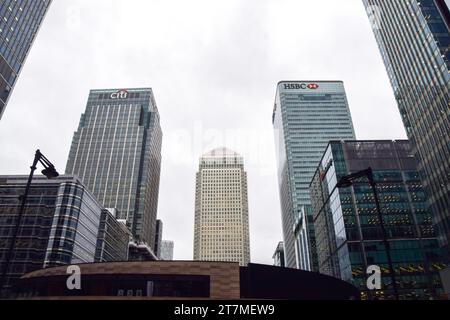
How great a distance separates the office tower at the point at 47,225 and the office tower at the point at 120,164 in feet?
225

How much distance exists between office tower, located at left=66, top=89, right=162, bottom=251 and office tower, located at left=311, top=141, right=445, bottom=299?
10768 cm

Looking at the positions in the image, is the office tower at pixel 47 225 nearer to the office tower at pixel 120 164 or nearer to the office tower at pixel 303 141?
the office tower at pixel 120 164

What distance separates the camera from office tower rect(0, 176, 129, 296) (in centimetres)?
8731

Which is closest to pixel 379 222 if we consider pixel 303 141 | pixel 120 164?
pixel 303 141

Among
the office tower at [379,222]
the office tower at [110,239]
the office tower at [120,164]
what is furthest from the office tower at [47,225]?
the office tower at [379,222]

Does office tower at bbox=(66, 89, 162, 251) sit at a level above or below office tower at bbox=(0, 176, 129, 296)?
above

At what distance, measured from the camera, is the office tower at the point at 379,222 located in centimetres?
7744

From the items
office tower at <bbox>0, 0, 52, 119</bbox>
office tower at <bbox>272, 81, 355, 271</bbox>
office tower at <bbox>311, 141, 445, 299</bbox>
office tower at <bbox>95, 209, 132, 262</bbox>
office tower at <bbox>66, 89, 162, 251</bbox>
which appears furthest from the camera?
office tower at <bbox>272, 81, 355, 271</bbox>

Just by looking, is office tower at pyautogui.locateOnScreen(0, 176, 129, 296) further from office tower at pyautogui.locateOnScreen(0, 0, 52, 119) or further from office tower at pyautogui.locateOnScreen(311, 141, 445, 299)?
office tower at pyautogui.locateOnScreen(311, 141, 445, 299)

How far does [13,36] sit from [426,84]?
378 ft

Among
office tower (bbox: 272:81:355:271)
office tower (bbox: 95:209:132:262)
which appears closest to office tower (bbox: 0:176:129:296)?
office tower (bbox: 95:209:132:262)

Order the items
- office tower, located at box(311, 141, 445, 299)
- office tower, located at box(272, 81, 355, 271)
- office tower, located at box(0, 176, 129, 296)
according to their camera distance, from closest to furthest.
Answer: office tower, located at box(311, 141, 445, 299)
office tower, located at box(0, 176, 129, 296)
office tower, located at box(272, 81, 355, 271)
